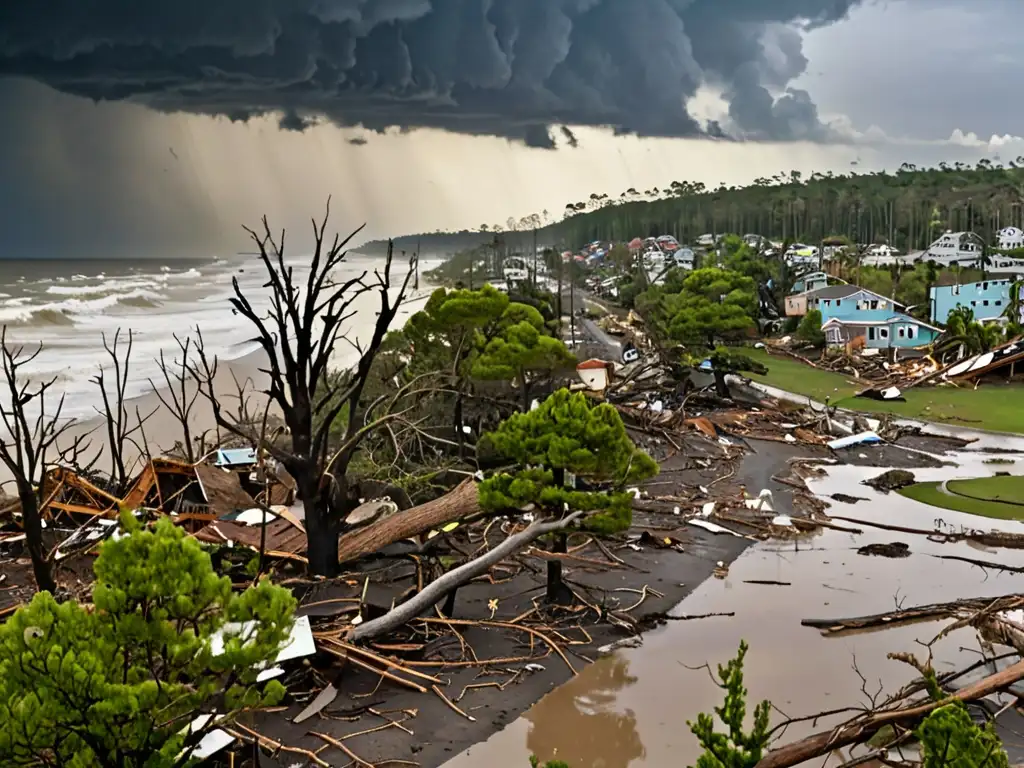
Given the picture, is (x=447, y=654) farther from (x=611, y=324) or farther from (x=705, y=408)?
(x=611, y=324)

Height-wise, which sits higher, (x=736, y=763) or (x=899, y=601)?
(x=736, y=763)

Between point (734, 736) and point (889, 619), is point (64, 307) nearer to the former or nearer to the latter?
point (889, 619)

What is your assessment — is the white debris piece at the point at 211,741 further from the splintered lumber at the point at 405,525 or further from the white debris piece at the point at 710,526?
the white debris piece at the point at 710,526

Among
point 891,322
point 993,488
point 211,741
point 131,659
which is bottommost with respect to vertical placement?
point 891,322

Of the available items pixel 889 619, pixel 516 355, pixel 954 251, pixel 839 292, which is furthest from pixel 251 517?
pixel 954 251

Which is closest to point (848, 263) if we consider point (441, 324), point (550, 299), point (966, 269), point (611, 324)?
point (966, 269)

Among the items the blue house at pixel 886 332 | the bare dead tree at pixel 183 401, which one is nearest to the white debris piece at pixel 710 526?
the bare dead tree at pixel 183 401
